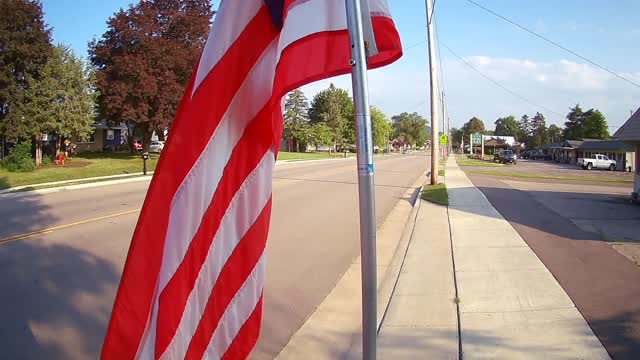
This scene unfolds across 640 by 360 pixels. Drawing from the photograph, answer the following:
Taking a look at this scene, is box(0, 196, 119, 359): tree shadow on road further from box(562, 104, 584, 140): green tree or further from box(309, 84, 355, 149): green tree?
box(562, 104, 584, 140): green tree

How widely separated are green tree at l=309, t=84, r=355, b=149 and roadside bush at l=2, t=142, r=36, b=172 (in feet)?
202

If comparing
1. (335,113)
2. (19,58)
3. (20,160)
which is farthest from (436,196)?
(335,113)

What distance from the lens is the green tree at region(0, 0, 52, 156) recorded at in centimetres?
2586

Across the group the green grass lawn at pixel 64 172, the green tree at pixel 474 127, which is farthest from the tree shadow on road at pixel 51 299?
the green tree at pixel 474 127

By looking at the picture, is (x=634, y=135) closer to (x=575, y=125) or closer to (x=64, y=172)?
(x=64, y=172)

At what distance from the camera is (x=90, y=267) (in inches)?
279

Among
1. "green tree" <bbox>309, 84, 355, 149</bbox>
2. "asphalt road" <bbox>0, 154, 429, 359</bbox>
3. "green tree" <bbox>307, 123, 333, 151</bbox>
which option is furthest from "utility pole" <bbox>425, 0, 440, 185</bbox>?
"green tree" <bbox>309, 84, 355, 149</bbox>

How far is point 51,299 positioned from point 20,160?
2394 centimetres

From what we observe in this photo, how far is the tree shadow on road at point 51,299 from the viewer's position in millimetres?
4555

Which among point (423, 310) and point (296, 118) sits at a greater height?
point (296, 118)

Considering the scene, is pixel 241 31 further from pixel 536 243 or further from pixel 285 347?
pixel 536 243

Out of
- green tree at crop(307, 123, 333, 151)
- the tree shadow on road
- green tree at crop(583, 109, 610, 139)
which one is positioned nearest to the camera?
the tree shadow on road

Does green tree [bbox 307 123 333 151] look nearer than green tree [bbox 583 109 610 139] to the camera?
Yes

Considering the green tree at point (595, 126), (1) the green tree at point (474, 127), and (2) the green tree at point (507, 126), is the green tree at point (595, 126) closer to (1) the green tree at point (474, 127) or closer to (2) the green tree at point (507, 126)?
(1) the green tree at point (474, 127)
